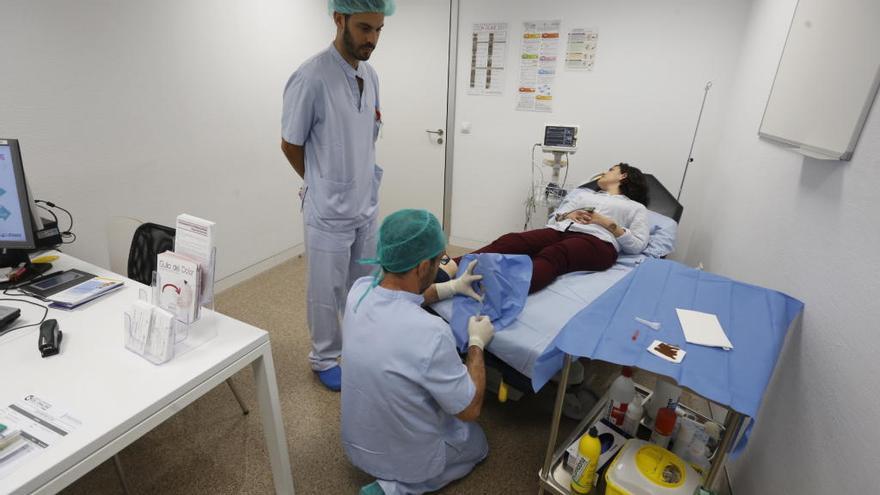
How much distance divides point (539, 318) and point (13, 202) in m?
1.80

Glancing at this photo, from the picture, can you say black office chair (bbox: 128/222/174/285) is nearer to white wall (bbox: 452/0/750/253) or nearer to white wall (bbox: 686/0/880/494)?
white wall (bbox: 686/0/880/494)

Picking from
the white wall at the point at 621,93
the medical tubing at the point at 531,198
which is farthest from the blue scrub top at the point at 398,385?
the white wall at the point at 621,93

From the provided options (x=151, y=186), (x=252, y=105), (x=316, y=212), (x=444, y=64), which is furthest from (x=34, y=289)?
(x=444, y=64)

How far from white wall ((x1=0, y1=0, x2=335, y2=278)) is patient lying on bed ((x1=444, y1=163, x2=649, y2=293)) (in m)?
1.75

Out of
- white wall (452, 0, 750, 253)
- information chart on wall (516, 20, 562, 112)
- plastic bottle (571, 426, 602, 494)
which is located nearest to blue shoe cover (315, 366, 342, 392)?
plastic bottle (571, 426, 602, 494)

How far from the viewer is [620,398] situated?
1.44m

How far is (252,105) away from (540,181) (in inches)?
84.2

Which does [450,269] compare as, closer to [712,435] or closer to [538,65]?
[712,435]

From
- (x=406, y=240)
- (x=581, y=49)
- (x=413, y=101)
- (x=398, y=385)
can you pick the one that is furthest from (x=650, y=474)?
(x=413, y=101)

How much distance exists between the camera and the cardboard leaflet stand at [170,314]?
1.01 metres

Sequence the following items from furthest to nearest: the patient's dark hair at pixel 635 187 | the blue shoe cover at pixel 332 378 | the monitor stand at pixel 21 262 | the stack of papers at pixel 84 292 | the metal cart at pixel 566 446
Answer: the patient's dark hair at pixel 635 187, the blue shoe cover at pixel 332 378, the monitor stand at pixel 21 262, the stack of papers at pixel 84 292, the metal cart at pixel 566 446

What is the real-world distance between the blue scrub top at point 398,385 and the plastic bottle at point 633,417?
1.95 feet

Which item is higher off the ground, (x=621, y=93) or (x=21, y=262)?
(x=621, y=93)

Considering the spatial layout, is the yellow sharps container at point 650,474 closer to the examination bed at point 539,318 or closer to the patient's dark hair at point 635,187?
the examination bed at point 539,318
